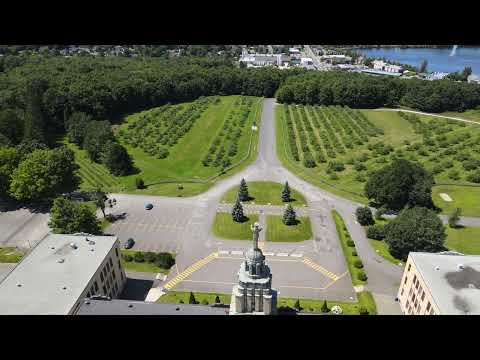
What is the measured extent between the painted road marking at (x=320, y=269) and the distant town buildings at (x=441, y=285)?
909 cm

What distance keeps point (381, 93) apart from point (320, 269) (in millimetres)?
92683

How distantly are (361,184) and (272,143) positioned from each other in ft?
95.5

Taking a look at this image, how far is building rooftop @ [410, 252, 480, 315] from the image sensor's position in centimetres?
3984

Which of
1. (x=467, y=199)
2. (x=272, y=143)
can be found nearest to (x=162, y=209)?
(x=272, y=143)

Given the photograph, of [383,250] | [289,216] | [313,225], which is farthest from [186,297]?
[383,250]

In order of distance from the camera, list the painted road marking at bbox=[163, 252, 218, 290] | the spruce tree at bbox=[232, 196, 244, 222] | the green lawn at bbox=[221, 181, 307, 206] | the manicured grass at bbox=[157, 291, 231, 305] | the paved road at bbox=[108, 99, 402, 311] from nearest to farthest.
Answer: the manicured grass at bbox=[157, 291, 231, 305], the painted road marking at bbox=[163, 252, 218, 290], the paved road at bbox=[108, 99, 402, 311], the spruce tree at bbox=[232, 196, 244, 222], the green lawn at bbox=[221, 181, 307, 206]

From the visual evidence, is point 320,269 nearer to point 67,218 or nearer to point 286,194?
point 286,194

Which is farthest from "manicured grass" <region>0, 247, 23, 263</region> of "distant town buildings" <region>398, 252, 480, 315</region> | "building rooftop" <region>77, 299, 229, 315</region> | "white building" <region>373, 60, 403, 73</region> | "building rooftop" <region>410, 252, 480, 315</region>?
"white building" <region>373, 60, 403, 73</region>

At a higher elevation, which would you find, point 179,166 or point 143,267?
point 179,166

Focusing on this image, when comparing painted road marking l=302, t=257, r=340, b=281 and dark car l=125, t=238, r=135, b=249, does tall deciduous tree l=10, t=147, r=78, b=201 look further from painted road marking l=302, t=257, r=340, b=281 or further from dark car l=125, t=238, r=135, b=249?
painted road marking l=302, t=257, r=340, b=281

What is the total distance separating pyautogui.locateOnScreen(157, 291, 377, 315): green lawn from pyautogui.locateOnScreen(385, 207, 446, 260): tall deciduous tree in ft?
32.8

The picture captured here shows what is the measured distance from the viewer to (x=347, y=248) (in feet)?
196

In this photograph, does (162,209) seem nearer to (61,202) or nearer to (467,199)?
(61,202)

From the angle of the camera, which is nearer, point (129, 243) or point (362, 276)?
point (362, 276)
